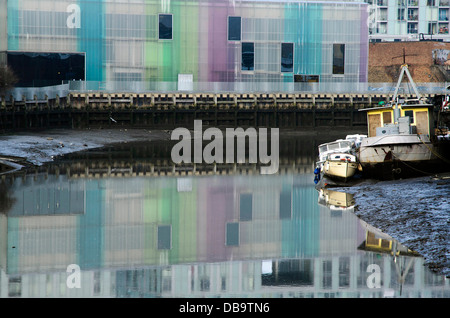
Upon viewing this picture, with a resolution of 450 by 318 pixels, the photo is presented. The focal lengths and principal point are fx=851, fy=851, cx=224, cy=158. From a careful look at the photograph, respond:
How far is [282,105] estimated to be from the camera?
266 feet

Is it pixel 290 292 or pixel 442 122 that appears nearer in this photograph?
pixel 290 292

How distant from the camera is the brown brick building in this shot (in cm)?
11738

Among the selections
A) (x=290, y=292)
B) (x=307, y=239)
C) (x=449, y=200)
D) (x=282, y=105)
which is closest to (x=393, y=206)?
(x=449, y=200)

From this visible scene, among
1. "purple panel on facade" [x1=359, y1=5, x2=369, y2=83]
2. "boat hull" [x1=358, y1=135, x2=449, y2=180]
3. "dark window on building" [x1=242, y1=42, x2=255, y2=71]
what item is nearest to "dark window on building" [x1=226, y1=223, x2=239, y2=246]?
"boat hull" [x1=358, y1=135, x2=449, y2=180]

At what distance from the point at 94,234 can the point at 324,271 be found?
7.96 meters

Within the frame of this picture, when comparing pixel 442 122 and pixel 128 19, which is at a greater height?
pixel 128 19

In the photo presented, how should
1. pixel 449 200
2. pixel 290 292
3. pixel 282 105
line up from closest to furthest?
pixel 290 292
pixel 449 200
pixel 282 105

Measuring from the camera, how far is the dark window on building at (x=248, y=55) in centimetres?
8375

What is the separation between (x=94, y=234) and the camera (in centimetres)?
2547

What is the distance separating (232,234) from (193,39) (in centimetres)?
5893
